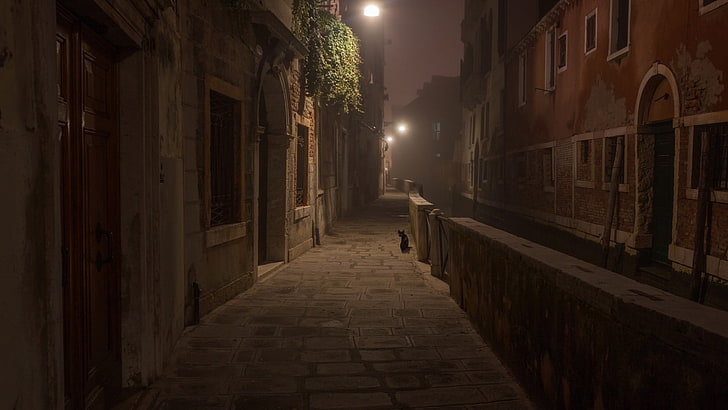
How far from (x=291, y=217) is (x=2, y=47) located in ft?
26.3

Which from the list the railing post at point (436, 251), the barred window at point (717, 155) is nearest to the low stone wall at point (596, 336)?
the railing post at point (436, 251)

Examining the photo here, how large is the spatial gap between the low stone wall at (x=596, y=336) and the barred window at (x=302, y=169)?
21.9ft

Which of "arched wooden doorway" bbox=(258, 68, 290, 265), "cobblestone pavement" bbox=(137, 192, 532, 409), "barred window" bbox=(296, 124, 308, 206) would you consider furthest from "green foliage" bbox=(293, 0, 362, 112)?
"cobblestone pavement" bbox=(137, 192, 532, 409)

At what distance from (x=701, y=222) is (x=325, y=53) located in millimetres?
7290

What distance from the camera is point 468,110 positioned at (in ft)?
101

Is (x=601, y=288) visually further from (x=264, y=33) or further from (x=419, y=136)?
(x=419, y=136)

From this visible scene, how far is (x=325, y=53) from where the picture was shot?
10.7 m

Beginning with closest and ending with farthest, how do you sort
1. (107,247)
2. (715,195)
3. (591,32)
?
(107,247), (715,195), (591,32)

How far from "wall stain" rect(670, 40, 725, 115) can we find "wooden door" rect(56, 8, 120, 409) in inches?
321

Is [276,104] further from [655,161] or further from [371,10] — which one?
[655,161]

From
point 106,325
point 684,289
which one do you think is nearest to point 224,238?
point 106,325

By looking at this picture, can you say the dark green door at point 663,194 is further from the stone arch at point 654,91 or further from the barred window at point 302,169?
the barred window at point 302,169

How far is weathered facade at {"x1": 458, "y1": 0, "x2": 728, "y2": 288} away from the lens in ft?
26.6

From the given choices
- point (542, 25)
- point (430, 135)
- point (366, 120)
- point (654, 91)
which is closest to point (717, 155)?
point (654, 91)
